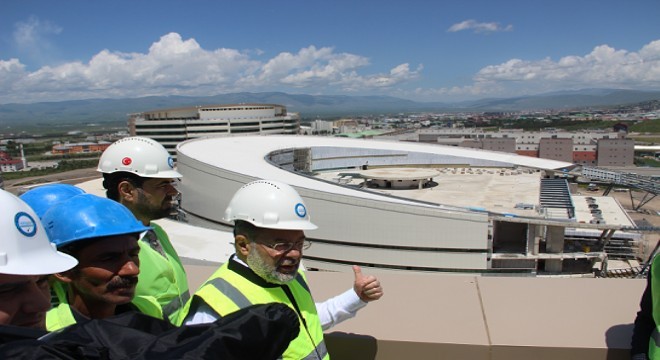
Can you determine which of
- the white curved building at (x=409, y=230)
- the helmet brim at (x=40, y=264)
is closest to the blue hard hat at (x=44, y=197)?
the helmet brim at (x=40, y=264)

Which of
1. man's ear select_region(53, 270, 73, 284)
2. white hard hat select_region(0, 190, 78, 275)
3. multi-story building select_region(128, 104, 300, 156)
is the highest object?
white hard hat select_region(0, 190, 78, 275)

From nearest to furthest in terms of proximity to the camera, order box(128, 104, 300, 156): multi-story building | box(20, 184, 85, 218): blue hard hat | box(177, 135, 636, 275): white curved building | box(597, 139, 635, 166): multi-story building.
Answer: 1. box(20, 184, 85, 218): blue hard hat
2. box(177, 135, 636, 275): white curved building
3. box(128, 104, 300, 156): multi-story building
4. box(597, 139, 635, 166): multi-story building

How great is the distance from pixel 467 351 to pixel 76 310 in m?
1.68

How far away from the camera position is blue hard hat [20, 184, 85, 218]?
2256 millimetres

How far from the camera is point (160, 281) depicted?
2.25 metres

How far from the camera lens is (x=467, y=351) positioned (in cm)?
222

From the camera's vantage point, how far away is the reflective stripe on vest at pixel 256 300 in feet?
5.83

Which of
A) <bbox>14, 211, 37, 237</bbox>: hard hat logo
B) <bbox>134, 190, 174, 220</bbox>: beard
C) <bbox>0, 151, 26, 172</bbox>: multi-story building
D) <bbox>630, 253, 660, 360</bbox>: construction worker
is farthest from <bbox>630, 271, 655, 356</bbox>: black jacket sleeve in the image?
<bbox>0, 151, 26, 172</bbox>: multi-story building

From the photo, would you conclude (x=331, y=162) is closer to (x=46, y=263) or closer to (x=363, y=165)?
(x=363, y=165)

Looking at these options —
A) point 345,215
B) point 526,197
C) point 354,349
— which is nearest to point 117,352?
point 354,349

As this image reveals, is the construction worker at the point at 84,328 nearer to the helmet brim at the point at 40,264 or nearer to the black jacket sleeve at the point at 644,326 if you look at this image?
the helmet brim at the point at 40,264

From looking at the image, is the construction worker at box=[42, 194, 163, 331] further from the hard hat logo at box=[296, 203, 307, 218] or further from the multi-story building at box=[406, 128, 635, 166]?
the multi-story building at box=[406, 128, 635, 166]

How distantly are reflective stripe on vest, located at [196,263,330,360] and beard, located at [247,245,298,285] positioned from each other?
4 centimetres

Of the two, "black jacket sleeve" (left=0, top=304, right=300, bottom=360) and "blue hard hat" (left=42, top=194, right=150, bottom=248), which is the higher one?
"blue hard hat" (left=42, top=194, right=150, bottom=248)
